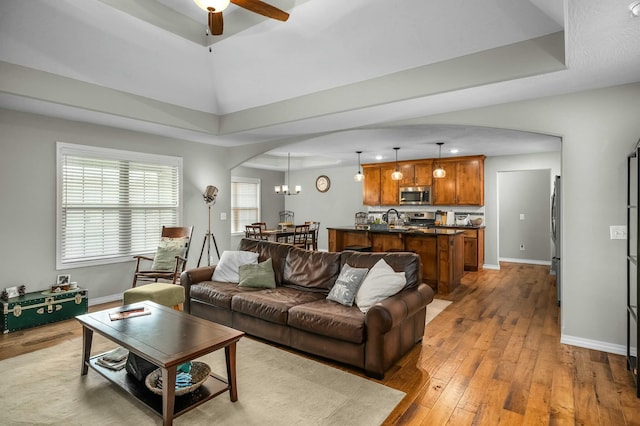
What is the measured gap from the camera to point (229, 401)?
2412 mm

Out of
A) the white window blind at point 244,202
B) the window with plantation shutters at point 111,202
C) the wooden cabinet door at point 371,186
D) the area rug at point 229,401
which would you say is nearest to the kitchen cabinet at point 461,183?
the wooden cabinet door at point 371,186

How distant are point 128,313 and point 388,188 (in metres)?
6.93

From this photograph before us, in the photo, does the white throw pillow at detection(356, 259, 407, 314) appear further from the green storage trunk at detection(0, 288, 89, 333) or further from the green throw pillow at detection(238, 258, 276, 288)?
the green storage trunk at detection(0, 288, 89, 333)

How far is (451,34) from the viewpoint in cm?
314

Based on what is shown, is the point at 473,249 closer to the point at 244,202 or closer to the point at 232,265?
the point at 232,265

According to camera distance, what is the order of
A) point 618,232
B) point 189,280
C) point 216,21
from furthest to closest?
point 189,280, point 618,232, point 216,21

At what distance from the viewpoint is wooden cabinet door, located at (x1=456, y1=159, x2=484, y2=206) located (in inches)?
296

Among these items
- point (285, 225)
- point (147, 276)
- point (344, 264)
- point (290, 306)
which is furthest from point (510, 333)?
point (285, 225)

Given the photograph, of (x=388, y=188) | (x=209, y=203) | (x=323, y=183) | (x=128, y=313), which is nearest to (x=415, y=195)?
(x=388, y=188)

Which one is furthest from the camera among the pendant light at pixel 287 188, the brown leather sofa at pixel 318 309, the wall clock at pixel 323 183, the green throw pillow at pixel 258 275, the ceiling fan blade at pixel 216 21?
the wall clock at pixel 323 183

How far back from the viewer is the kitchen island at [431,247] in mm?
5418

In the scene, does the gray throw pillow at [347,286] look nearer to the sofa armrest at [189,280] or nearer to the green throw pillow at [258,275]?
the green throw pillow at [258,275]

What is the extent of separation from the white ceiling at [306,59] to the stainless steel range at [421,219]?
416 cm

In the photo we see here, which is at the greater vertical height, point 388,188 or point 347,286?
point 388,188
